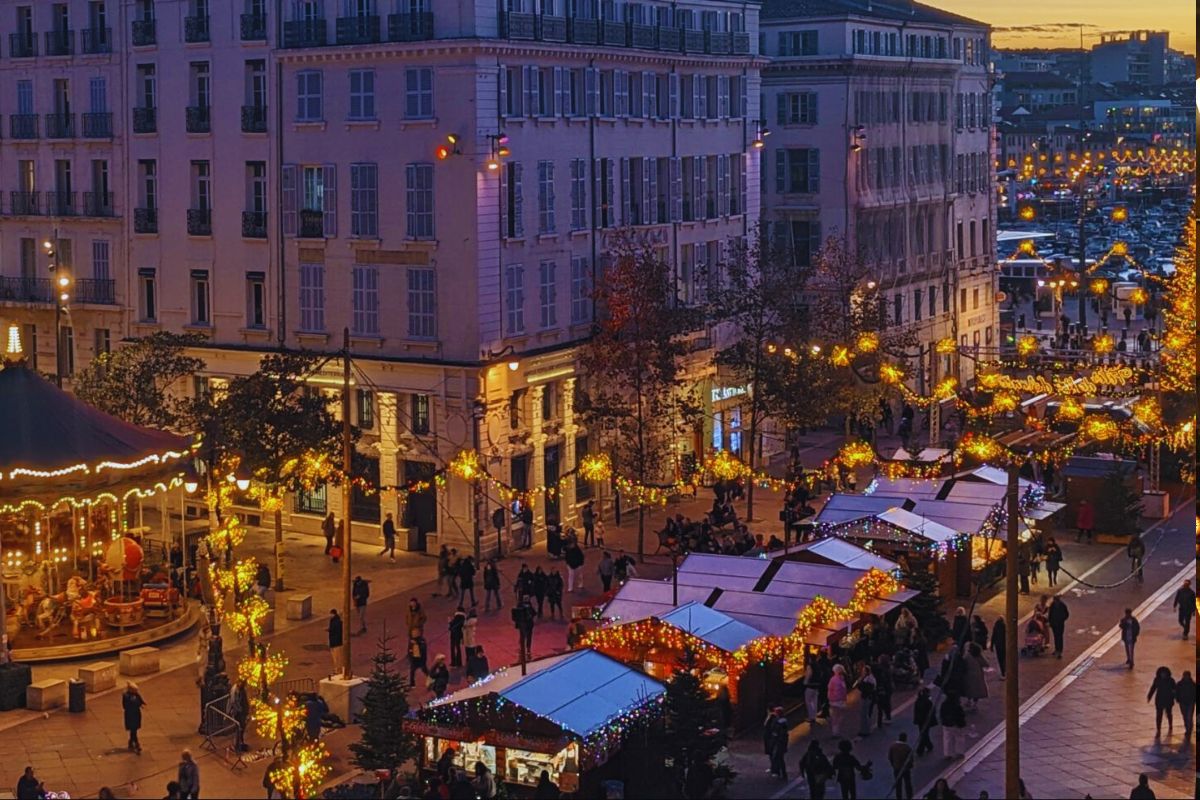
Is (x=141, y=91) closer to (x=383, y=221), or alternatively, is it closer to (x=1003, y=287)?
(x=383, y=221)

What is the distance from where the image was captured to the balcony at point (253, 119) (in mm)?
55188

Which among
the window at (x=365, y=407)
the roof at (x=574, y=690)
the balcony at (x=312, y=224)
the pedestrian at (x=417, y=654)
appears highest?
the balcony at (x=312, y=224)

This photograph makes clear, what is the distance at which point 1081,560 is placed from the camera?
51062 millimetres

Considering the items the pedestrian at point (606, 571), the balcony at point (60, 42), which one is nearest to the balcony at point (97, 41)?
the balcony at point (60, 42)

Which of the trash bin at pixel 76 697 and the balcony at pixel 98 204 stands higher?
the balcony at pixel 98 204

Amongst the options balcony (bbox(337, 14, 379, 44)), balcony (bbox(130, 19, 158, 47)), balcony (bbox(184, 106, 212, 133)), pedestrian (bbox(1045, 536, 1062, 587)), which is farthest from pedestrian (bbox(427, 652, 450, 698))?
balcony (bbox(130, 19, 158, 47))

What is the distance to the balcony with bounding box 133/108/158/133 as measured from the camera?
58.0 meters

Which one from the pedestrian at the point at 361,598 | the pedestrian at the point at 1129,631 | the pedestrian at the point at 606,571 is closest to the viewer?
the pedestrian at the point at 1129,631

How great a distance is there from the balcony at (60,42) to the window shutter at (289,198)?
385 inches

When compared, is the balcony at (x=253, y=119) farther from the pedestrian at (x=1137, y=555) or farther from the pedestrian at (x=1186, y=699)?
the pedestrian at (x=1186, y=699)

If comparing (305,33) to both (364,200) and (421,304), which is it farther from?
(421,304)

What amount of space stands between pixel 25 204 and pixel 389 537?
1881cm

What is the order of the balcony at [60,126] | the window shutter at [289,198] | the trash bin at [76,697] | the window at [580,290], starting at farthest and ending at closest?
the balcony at [60,126] → the window at [580,290] → the window shutter at [289,198] → the trash bin at [76,697]

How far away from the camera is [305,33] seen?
54.1 m
